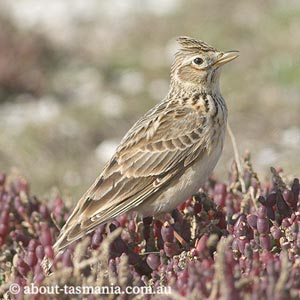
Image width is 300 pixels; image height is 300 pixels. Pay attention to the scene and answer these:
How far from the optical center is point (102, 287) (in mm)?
4406

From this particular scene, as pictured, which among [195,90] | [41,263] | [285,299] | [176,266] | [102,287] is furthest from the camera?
[195,90]

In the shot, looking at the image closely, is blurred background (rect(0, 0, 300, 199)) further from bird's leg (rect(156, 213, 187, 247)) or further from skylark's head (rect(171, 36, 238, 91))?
bird's leg (rect(156, 213, 187, 247))

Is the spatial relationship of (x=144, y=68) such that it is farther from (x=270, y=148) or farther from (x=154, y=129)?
(x=154, y=129)

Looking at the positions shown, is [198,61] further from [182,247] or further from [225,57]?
[182,247]

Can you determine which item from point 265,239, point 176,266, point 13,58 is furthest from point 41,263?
point 13,58

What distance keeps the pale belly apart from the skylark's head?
0.82m

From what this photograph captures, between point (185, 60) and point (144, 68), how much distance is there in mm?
6223

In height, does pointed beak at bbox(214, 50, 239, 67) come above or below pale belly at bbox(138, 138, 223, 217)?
above

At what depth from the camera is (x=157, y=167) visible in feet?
19.7

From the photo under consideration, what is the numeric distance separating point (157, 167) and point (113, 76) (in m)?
6.88

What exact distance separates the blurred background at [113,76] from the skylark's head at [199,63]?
2368 mm

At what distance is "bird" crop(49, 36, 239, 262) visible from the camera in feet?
19.0

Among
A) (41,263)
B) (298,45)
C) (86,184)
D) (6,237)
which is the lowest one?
(41,263)

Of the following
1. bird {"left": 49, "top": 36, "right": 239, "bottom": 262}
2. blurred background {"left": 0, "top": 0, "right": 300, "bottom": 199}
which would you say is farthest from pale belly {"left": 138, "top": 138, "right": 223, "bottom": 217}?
blurred background {"left": 0, "top": 0, "right": 300, "bottom": 199}
